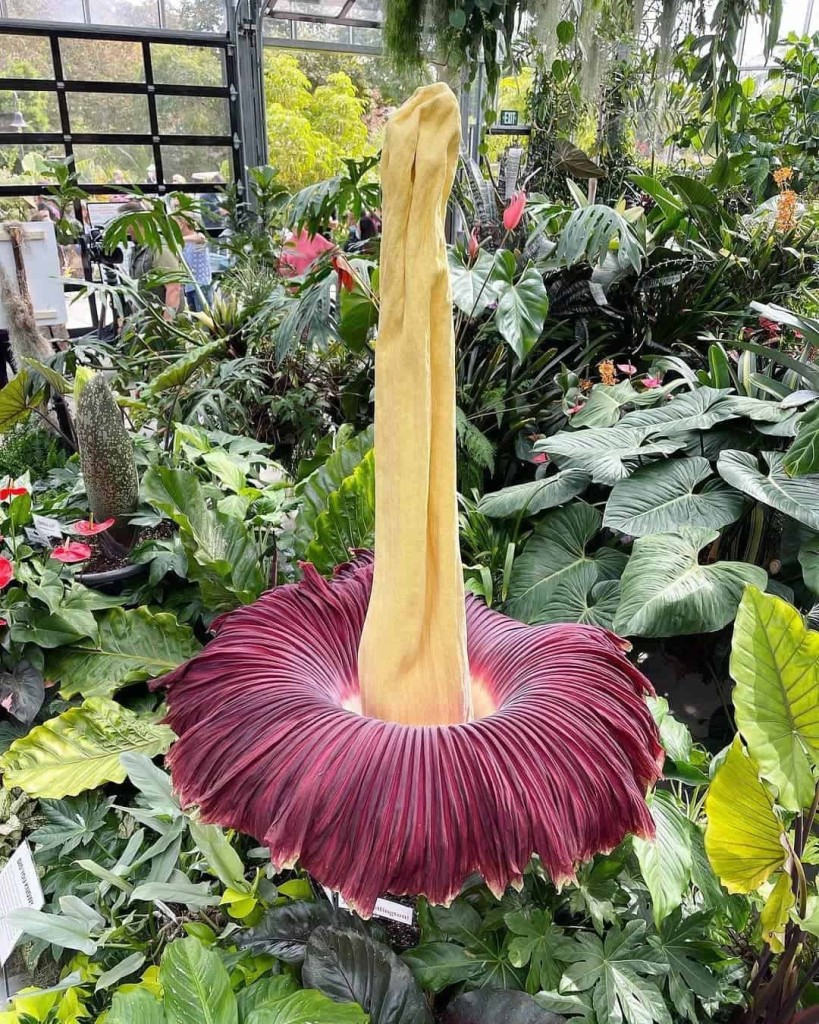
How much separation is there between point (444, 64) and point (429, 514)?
2843mm

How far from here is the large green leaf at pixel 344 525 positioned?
108cm

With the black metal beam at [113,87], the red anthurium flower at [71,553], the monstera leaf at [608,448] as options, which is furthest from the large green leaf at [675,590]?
the black metal beam at [113,87]

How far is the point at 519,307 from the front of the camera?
1627 mm

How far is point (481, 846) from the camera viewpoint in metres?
0.43

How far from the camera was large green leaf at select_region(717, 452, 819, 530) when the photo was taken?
A: 1152mm

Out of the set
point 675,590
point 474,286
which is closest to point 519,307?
point 474,286

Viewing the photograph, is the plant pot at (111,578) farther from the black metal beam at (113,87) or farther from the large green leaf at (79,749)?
the black metal beam at (113,87)

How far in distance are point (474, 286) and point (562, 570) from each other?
72cm

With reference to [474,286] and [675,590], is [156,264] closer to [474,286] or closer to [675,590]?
[474,286]

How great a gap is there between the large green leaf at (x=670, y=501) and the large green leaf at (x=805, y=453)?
0.41 ft

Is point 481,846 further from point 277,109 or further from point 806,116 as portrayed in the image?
point 277,109

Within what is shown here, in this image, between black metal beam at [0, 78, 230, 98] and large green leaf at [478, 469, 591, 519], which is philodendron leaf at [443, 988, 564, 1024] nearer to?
large green leaf at [478, 469, 591, 519]

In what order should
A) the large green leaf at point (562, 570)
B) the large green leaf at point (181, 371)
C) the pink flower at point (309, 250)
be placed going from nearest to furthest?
1. the large green leaf at point (562, 570)
2. the large green leaf at point (181, 371)
3. the pink flower at point (309, 250)

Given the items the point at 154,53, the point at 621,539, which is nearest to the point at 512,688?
the point at 621,539
